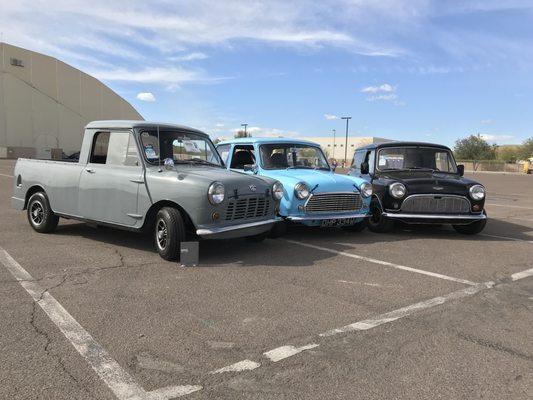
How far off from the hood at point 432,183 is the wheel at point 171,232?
436 centimetres

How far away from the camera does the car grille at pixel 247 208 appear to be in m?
6.43

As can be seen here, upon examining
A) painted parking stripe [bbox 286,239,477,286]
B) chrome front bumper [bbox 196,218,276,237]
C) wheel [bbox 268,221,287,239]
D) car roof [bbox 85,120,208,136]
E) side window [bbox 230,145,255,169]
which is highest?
car roof [bbox 85,120,208,136]

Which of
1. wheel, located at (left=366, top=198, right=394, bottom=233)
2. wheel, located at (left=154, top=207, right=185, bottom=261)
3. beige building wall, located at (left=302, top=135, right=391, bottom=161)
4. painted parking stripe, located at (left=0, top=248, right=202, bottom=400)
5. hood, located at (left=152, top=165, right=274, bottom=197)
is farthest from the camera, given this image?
beige building wall, located at (left=302, top=135, right=391, bottom=161)

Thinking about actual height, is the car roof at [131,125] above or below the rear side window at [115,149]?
above

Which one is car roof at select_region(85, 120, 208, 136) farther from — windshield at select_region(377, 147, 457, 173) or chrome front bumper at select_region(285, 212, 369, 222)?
windshield at select_region(377, 147, 457, 173)

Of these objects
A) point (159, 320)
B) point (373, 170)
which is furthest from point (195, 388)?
point (373, 170)

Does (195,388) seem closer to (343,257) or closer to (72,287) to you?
(72,287)

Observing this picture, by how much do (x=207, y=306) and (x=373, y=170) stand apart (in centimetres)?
625

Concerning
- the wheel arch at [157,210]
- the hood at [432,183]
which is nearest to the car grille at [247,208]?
the wheel arch at [157,210]

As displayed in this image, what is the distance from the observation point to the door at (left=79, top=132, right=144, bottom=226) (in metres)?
6.72

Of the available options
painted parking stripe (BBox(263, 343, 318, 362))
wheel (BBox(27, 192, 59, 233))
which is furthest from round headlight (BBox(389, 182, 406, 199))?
wheel (BBox(27, 192, 59, 233))

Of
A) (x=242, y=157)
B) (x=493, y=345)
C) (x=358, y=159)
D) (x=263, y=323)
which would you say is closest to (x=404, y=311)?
(x=493, y=345)

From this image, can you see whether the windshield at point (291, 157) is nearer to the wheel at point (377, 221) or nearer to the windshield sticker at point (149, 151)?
the wheel at point (377, 221)

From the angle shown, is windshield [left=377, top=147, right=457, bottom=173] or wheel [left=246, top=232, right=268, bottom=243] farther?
windshield [left=377, top=147, right=457, bottom=173]
